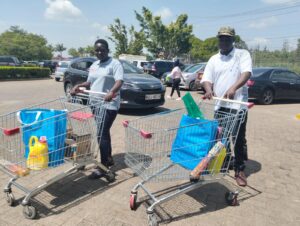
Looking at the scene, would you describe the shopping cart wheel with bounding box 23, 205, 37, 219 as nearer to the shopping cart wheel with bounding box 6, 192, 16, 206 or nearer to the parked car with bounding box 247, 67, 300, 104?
the shopping cart wheel with bounding box 6, 192, 16, 206

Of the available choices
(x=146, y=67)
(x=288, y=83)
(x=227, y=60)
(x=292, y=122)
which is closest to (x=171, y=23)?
(x=146, y=67)

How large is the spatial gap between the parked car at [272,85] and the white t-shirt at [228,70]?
7.74 m

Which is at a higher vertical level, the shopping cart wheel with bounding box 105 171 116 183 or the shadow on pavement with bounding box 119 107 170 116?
the shadow on pavement with bounding box 119 107 170 116

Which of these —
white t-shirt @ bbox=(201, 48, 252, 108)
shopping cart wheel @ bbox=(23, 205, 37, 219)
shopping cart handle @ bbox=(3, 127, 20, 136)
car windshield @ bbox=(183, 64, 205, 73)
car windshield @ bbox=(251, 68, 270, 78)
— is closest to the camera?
shopping cart handle @ bbox=(3, 127, 20, 136)

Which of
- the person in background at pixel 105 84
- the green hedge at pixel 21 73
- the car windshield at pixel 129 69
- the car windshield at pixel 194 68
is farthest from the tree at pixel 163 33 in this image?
the person in background at pixel 105 84

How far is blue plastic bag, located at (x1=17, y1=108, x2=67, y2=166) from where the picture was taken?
3.30 m

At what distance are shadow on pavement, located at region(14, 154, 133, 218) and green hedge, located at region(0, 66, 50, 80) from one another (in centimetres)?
2216

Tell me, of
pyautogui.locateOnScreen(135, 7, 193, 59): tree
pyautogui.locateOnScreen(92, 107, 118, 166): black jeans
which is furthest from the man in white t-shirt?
pyautogui.locateOnScreen(135, 7, 193, 59): tree

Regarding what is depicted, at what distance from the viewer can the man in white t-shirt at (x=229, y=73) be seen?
3686mm

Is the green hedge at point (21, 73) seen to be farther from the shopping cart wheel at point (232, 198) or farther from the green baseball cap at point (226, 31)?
the shopping cart wheel at point (232, 198)

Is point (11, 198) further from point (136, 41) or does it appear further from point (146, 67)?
point (136, 41)

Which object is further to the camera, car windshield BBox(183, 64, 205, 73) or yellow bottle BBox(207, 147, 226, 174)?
car windshield BBox(183, 64, 205, 73)

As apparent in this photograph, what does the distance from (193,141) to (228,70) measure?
1.11 m

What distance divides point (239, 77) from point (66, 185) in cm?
273
